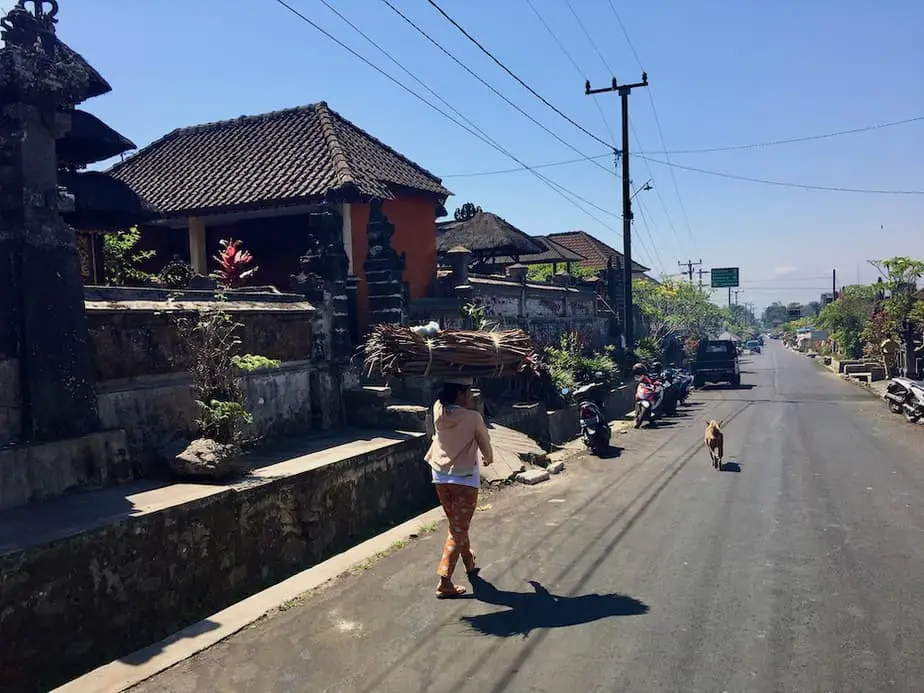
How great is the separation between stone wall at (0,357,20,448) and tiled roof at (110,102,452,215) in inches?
351

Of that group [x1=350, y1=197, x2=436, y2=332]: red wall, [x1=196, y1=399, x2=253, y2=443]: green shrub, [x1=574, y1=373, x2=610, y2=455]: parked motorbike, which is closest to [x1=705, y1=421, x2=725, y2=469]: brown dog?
[x1=574, y1=373, x2=610, y2=455]: parked motorbike

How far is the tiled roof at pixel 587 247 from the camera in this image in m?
38.8

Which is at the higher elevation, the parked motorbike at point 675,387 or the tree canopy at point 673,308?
the tree canopy at point 673,308

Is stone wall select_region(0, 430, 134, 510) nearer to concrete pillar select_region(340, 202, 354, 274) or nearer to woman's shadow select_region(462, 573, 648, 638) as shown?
woman's shadow select_region(462, 573, 648, 638)

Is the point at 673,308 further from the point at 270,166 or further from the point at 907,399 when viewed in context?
the point at 270,166

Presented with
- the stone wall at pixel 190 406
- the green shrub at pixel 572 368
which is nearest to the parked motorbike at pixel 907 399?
the green shrub at pixel 572 368

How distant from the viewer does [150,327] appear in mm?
7594

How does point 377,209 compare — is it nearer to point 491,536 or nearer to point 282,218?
point 282,218

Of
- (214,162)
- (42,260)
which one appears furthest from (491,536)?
(214,162)

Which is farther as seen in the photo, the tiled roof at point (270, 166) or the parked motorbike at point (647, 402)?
the parked motorbike at point (647, 402)

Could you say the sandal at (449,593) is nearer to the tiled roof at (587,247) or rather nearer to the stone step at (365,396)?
the stone step at (365,396)

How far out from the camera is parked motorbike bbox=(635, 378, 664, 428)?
16.7m

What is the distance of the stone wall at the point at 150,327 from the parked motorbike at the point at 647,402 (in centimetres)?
992

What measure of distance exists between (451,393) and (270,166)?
1253 cm
